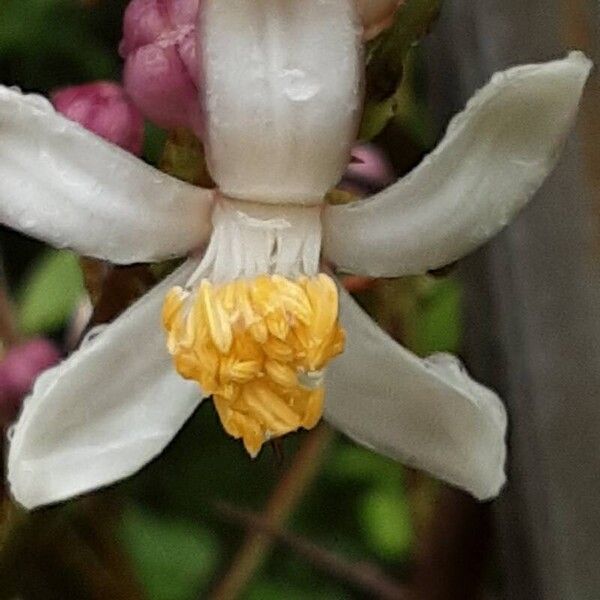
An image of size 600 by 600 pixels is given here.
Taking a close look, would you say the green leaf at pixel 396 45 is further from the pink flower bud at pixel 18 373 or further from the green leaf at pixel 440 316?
the green leaf at pixel 440 316

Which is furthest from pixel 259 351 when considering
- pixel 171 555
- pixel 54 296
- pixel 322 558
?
pixel 171 555

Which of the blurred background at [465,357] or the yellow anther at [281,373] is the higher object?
the yellow anther at [281,373]

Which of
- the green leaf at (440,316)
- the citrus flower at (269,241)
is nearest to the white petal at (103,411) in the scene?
the citrus flower at (269,241)

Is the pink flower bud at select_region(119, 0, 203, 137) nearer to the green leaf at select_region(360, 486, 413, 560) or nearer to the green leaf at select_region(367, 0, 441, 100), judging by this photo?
the green leaf at select_region(367, 0, 441, 100)

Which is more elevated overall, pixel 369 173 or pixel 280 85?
pixel 280 85

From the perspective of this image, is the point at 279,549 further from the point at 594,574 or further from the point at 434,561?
the point at 594,574

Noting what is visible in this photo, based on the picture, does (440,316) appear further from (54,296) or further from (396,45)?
(396,45)
